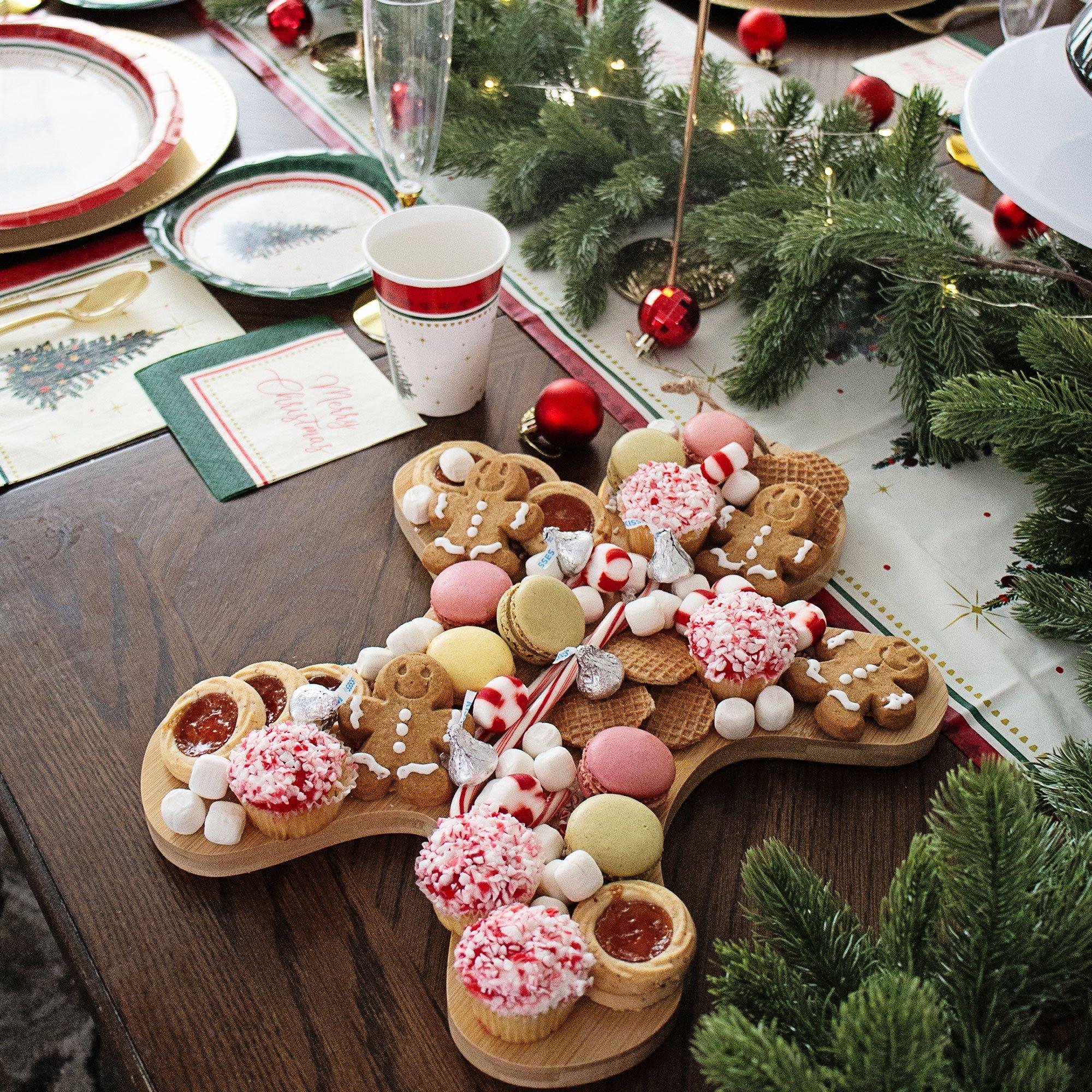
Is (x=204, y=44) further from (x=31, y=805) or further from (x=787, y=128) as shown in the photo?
(x=31, y=805)

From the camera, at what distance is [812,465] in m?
1.06

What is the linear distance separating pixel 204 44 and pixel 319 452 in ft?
3.27

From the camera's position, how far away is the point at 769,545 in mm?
986

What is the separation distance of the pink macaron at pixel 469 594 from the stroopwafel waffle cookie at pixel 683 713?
16 cm

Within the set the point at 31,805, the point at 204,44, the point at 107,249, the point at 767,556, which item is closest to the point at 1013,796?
the point at 767,556

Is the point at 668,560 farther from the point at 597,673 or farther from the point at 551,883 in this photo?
the point at 551,883

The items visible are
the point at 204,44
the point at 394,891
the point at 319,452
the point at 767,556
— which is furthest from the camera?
the point at 204,44

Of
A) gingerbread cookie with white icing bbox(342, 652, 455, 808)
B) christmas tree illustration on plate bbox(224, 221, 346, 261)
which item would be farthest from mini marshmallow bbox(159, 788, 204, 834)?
christmas tree illustration on plate bbox(224, 221, 346, 261)

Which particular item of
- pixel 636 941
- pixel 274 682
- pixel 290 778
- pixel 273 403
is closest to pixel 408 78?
pixel 273 403

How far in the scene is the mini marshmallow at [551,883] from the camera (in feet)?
2.45

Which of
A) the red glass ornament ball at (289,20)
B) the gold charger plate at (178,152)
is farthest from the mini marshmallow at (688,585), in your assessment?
the red glass ornament ball at (289,20)

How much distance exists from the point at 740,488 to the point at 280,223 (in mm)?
761

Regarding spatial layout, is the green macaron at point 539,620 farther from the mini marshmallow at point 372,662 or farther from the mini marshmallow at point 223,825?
the mini marshmallow at point 223,825

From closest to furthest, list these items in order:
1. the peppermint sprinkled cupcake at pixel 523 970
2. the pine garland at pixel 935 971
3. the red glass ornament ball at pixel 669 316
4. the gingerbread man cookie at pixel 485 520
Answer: the pine garland at pixel 935 971 < the peppermint sprinkled cupcake at pixel 523 970 < the gingerbread man cookie at pixel 485 520 < the red glass ornament ball at pixel 669 316
